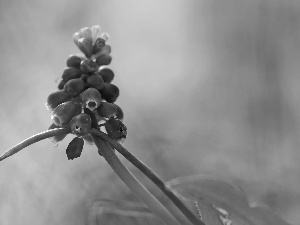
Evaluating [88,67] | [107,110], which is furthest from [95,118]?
[88,67]

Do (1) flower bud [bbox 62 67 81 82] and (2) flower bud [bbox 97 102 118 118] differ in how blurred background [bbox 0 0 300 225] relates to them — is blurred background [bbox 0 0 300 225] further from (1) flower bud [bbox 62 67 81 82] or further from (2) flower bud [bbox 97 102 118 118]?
(2) flower bud [bbox 97 102 118 118]

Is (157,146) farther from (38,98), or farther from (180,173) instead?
(38,98)

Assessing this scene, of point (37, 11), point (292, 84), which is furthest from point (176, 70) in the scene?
point (292, 84)

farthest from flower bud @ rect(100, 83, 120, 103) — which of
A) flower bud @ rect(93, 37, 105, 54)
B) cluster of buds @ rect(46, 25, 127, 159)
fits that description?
flower bud @ rect(93, 37, 105, 54)

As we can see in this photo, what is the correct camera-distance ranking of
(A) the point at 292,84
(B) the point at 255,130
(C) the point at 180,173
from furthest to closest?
(A) the point at 292,84 < (B) the point at 255,130 < (C) the point at 180,173

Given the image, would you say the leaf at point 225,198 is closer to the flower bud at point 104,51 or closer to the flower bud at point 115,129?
the flower bud at point 115,129

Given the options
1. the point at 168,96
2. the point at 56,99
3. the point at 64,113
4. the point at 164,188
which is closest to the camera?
the point at 164,188

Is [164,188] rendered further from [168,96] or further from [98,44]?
[168,96]

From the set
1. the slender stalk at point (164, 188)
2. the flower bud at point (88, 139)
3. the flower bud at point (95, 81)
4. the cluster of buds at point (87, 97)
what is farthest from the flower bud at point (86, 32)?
the slender stalk at point (164, 188)
